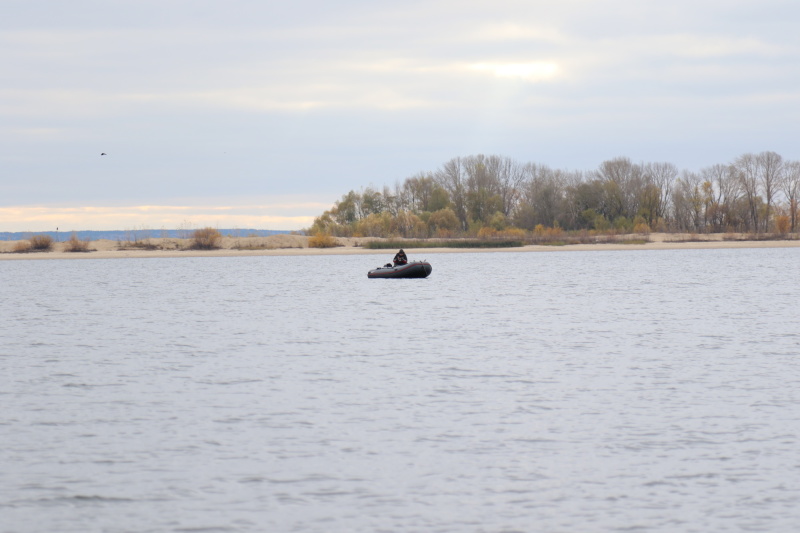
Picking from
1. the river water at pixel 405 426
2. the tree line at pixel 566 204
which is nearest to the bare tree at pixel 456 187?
the tree line at pixel 566 204

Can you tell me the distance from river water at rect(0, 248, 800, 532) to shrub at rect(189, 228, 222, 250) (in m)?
76.5

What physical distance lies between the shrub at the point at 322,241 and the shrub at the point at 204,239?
10.9m

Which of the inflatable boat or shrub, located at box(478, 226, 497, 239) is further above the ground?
shrub, located at box(478, 226, 497, 239)

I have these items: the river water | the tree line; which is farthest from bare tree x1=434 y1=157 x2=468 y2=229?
the river water

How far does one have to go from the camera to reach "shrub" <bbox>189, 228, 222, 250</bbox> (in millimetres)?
107500

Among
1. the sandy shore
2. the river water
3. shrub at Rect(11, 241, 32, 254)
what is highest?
shrub at Rect(11, 241, 32, 254)

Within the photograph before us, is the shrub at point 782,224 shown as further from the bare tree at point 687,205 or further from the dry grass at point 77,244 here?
the dry grass at point 77,244

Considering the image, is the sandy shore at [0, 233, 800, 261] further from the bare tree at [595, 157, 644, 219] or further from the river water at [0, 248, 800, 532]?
the river water at [0, 248, 800, 532]

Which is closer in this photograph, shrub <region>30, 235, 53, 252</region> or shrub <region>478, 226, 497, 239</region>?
shrub <region>30, 235, 53, 252</region>

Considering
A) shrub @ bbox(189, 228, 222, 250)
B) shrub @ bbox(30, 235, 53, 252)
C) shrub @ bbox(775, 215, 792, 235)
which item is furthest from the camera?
shrub @ bbox(775, 215, 792, 235)

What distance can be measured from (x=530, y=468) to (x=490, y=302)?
2954 cm

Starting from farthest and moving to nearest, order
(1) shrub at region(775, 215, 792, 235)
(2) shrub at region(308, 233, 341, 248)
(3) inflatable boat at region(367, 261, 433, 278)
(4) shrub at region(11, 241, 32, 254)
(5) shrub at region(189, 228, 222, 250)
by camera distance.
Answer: (1) shrub at region(775, 215, 792, 235) → (2) shrub at region(308, 233, 341, 248) → (4) shrub at region(11, 241, 32, 254) → (5) shrub at region(189, 228, 222, 250) → (3) inflatable boat at region(367, 261, 433, 278)

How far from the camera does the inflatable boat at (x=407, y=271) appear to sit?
54875 millimetres

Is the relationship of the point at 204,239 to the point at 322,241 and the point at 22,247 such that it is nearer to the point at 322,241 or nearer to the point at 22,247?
the point at 322,241
